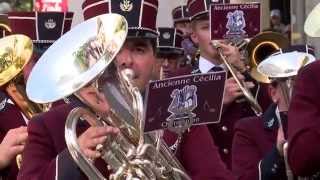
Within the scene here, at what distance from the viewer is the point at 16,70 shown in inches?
200

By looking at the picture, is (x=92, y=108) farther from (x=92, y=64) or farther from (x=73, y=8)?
(x=73, y=8)

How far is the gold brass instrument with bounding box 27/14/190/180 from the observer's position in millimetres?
3562

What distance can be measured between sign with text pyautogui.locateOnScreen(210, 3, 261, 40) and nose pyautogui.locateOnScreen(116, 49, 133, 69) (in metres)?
1.96

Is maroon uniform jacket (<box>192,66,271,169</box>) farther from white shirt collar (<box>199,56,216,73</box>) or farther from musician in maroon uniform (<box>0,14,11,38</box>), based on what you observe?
musician in maroon uniform (<box>0,14,11,38</box>)

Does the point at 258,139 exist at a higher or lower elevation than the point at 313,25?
lower

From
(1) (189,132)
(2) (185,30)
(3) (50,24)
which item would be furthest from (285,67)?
(2) (185,30)

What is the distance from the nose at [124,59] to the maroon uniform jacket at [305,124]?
65 centimetres

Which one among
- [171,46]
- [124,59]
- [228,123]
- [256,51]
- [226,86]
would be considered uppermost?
[124,59]

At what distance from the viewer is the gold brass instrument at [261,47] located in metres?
6.08

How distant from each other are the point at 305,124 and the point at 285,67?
3.18ft

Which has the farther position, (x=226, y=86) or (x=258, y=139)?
(x=226, y=86)

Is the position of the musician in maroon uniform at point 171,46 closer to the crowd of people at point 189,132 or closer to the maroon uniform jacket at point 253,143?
the crowd of people at point 189,132

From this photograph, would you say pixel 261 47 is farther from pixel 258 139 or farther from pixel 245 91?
pixel 258 139

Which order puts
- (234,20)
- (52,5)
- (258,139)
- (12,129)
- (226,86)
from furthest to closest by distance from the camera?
(52,5) → (234,20) → (226,86) → (12,129) → (258,139)
